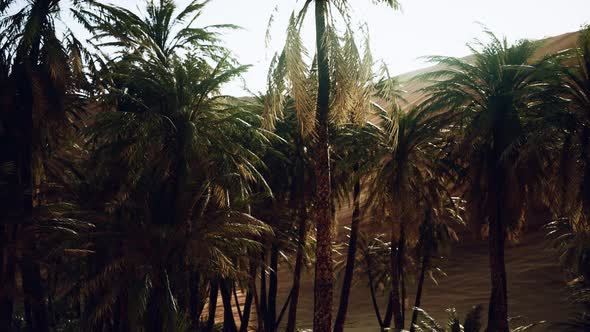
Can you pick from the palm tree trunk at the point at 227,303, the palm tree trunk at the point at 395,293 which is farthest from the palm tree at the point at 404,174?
the palm tree trunk at the point at 227,303

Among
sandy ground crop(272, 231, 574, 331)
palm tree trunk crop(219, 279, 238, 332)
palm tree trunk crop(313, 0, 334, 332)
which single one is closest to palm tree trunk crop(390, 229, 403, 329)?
palm tree trunk crop(219, 279, 238, 332)

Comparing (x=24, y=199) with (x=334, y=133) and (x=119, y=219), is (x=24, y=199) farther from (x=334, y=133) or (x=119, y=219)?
(x=334, y=133)

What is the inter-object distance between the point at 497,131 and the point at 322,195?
7750 millimetres

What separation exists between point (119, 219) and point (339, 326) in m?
11.3

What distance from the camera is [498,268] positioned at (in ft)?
61.3

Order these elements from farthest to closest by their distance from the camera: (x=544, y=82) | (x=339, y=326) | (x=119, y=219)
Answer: (x=339, y=326) < (x=544, y=82) < (x=119, y=219)

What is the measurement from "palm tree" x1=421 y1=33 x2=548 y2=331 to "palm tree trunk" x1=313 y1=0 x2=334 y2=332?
A: 20.6 feet

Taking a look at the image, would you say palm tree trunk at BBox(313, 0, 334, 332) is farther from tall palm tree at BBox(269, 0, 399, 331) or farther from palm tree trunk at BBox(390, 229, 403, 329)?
palm tree trunk at BBox(390, 229, 403, 329)

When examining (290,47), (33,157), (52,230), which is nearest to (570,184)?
(290,47)

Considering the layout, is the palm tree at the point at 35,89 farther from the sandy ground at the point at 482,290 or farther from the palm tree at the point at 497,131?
the sandy ground at the point at 482,290

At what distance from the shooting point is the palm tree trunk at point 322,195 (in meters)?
13.8

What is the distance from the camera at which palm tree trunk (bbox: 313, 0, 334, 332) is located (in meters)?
13.8

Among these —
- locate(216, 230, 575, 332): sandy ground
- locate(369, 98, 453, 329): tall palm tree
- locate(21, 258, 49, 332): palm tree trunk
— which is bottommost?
locate(216, 230, 575, 332): sandy ground

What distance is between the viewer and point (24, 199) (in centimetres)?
1661
